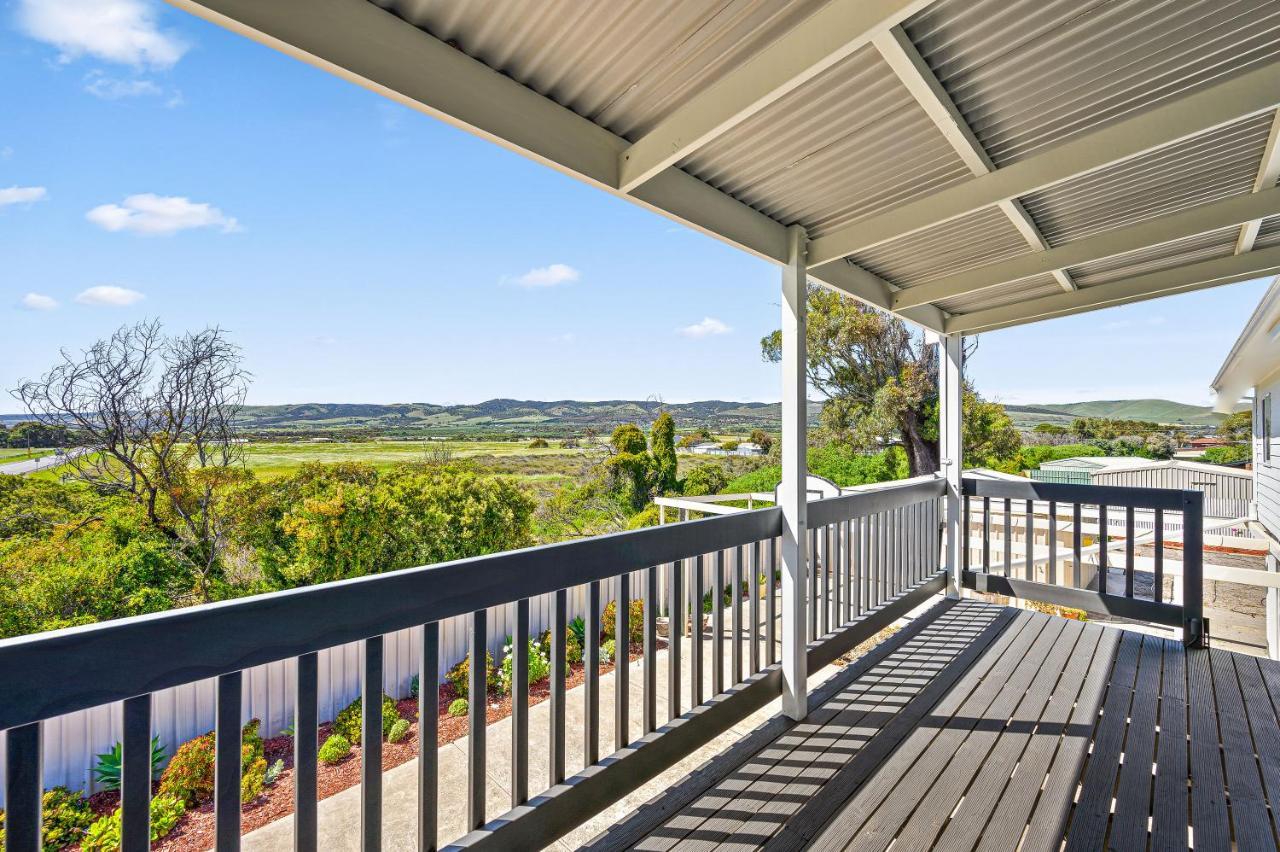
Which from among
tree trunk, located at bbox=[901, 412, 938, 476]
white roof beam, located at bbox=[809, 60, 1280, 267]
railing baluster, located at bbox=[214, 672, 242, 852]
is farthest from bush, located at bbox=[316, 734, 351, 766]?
tree trunk, located at bbox=[901, 412, 938, 476]

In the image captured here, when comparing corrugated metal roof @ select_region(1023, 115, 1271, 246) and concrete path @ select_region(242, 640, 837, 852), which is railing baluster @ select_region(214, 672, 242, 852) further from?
corrugated metal roof @ select_region(1023, 115, 1271, 246)

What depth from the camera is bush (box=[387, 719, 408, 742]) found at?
4559mm

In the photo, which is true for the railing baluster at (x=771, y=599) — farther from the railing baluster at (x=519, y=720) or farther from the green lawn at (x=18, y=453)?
the green lawn at (x=18, y=453)

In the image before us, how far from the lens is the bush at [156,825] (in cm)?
355

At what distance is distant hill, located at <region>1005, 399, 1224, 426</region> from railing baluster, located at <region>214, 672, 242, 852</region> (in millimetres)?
14223

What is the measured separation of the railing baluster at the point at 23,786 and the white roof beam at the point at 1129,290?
5.05m

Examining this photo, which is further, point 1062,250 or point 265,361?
point 265,361

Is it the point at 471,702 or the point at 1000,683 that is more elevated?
the point at 471,702

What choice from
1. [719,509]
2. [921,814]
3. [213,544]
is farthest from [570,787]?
[213,544]

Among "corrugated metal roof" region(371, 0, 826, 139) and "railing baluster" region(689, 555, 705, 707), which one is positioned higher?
"corrugated metal roof" region(371, 0, 826, 139)

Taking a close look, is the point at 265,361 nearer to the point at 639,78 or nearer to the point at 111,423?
the point at 111,423

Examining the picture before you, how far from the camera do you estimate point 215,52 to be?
8.04 meters

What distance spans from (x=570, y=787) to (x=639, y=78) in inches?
87.2

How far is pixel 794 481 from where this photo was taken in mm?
2666
